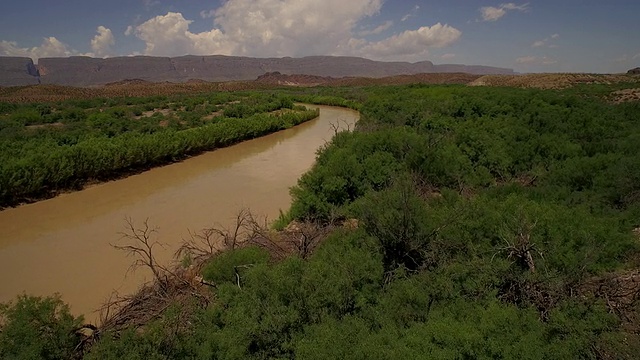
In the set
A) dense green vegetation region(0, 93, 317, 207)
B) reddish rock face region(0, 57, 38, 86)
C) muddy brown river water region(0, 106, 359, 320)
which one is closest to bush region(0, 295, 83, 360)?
muddy brown river water region(0, 106, 359, 320)

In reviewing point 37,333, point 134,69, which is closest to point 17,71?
point 134,69

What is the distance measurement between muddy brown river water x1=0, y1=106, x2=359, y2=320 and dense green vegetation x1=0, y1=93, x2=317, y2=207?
65 centimetres

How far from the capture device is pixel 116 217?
13820 millimetres

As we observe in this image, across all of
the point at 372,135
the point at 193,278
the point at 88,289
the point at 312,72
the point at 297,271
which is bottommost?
the point at 88,289

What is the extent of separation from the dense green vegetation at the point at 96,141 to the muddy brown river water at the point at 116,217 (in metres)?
0.65

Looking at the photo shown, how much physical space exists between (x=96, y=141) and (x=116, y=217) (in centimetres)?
711

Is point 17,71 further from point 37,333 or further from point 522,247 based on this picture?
point 522,247

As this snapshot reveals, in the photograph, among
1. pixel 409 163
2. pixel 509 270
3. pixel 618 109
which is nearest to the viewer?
pixel 509 270

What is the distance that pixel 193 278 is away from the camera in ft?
26.0

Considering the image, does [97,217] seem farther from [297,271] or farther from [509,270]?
[509,270]

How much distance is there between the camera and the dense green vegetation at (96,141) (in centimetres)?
1447

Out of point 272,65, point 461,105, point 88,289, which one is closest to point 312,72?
point 272,65

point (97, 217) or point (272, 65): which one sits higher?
point (272, 65)

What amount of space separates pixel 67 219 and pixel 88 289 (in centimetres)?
544
